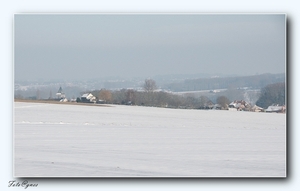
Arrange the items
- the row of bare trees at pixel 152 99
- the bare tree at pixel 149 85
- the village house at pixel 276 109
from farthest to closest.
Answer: the row of bare trees at pixel 152 99 < the bare tree at pixel 149 85 < the village house at pixel 276 109

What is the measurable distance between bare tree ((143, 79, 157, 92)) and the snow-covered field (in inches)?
44.4

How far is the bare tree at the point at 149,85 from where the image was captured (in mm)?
11561

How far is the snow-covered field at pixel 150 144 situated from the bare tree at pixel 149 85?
1.13 m

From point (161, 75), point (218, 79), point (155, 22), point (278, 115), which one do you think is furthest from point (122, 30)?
point (278, 115)

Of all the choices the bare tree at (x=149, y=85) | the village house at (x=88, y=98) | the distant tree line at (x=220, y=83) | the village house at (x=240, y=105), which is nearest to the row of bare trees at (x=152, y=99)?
the bare tree at (x=149, y=85)

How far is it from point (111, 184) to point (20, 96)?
10.0ft

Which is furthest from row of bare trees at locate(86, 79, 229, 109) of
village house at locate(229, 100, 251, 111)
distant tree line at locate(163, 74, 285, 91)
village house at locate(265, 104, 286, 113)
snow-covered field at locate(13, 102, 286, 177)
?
village house at locate(265, 104, 286, 113)

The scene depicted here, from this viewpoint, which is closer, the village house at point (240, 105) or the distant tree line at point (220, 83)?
the distant tree line at point (220, 83)

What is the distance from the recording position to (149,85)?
12.0m

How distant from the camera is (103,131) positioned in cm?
1205

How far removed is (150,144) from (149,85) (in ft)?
7.20

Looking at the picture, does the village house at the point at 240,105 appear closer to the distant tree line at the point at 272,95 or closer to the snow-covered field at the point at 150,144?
the snow-covered field at the point at 150,144

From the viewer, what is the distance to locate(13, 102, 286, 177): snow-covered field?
27.6 ft

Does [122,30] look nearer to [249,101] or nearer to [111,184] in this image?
[111,184]
